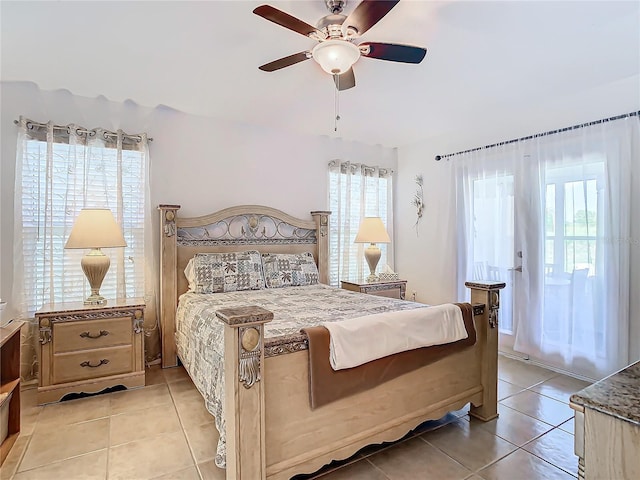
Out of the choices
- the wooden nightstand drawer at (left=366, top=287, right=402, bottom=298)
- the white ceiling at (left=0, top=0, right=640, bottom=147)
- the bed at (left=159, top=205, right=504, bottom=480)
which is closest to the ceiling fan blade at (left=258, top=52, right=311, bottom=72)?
the white ceiling at (left=0, top=0, right=640, bottom=147)

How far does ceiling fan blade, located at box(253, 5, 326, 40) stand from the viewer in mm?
1659

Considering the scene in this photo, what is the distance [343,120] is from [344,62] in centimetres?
200

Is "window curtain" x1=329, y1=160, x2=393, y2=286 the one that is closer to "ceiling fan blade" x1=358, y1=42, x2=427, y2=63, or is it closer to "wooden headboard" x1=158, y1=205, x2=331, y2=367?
"wooden headboard" x1=158, y1=205, x2=331, y2=367

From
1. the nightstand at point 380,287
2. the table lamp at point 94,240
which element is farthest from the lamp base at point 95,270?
the nightstand at point 380,287

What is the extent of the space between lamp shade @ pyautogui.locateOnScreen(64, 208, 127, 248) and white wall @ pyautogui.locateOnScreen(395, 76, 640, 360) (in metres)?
3.60

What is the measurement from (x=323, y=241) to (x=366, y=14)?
2876mm

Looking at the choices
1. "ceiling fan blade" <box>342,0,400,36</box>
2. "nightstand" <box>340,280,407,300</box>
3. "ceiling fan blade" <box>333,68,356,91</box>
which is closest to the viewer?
"ceiling fan blade" <box>342,0,400,36</box>

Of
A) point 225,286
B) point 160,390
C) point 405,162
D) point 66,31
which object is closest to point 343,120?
point 405,162

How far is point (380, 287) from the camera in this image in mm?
4176

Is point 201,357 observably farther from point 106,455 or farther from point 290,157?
point 290,157

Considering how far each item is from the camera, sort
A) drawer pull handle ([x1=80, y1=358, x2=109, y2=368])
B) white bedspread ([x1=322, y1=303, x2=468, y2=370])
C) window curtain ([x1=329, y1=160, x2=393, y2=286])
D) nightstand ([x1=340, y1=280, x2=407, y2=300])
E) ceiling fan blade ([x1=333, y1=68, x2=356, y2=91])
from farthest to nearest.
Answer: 1. window curtain ([x1=329, y1=160, x2=393, y2=286])
2. nightstand ([x1=340, y1=280, x2=407, y2=300])
3. drawer pull handle ([x1=80, y1=358, x2=109, y2=368])
4. ceiling fan blade ([x1=333, y1=68, x2=356, y2=91])
5. white bedspread ([x1=322, y1=303, x2=468, y2=370])

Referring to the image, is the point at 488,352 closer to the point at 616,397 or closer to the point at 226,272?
the point at 616,397

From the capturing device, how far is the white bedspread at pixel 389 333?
178cm

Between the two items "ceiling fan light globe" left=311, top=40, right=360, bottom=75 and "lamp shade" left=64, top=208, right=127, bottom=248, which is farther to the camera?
"lamp shade" left=64, top=208, right=127, bottom=248
